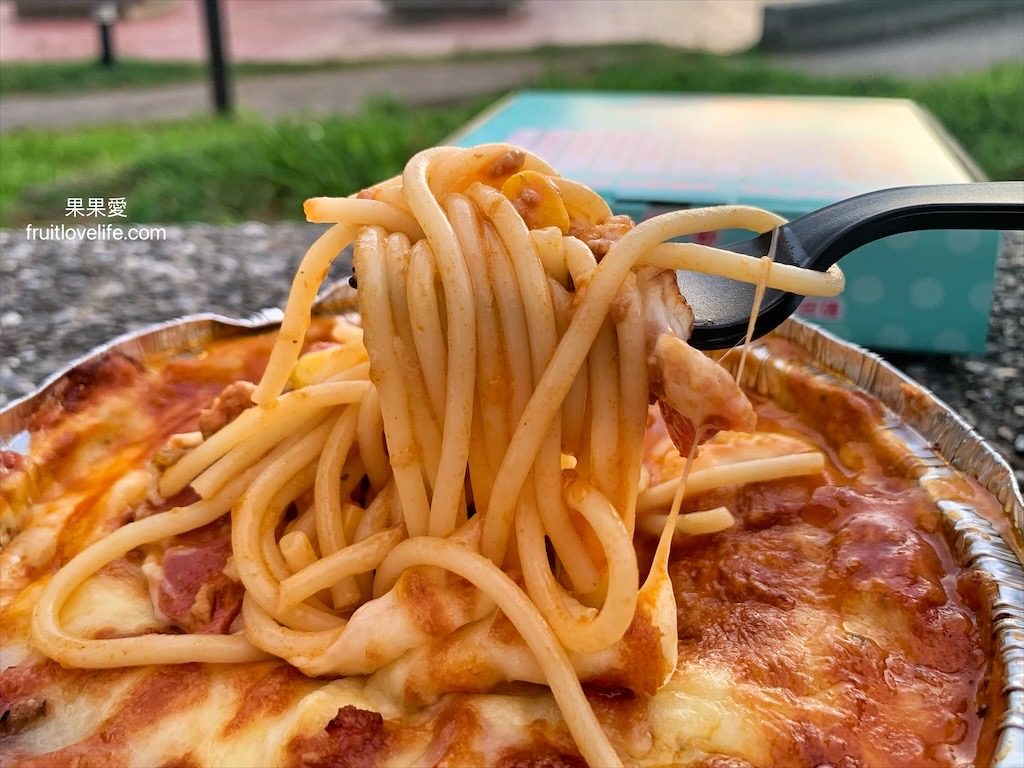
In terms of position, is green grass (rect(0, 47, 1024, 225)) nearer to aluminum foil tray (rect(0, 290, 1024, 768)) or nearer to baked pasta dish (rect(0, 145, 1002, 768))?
aluminum foil tray (rect(0, 290, 1024, 768))

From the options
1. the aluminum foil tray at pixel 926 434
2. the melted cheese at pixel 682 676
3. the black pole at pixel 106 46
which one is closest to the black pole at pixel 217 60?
the black pole at pixel 106 46

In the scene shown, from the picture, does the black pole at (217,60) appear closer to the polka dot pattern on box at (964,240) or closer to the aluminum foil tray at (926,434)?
the aluminum foil tray at (926,434)

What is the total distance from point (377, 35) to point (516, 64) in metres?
2.61

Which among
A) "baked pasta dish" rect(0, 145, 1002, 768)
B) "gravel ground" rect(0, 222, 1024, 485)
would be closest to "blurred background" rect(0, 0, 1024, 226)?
"gravel ground" rect(0, 222, 1024, 485)

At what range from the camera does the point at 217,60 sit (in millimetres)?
7812

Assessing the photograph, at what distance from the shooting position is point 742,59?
31.4ft

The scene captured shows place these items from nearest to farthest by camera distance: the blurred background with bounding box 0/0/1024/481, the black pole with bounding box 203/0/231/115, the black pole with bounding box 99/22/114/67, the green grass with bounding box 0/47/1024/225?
the blurred background with bounding box 0/0/1024/481 < the green grass with bounding box 0/47/1024/225 < the black pole with bounding box 203/0/231/115 < the black pole with bounding box 99/22/114/67

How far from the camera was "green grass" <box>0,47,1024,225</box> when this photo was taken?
604 cm

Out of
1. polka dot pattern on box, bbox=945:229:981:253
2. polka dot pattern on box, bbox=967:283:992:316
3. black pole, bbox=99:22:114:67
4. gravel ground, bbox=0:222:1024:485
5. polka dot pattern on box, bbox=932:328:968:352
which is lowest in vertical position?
gravel ground, bbox=0:222:1024:485

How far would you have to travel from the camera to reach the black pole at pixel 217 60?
286 inches

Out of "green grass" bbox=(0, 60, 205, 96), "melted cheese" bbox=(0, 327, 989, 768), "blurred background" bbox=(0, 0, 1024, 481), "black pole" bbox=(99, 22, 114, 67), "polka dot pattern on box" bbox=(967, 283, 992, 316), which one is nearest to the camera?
"melted cheese" bbox=(0, 327, 989, 768)

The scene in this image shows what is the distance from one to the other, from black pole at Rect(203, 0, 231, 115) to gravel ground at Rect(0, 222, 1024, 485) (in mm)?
3610

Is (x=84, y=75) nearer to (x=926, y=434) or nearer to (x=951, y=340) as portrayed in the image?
(x=951, y=340)

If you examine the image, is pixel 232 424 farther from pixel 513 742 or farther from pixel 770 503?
pixel 770 503
